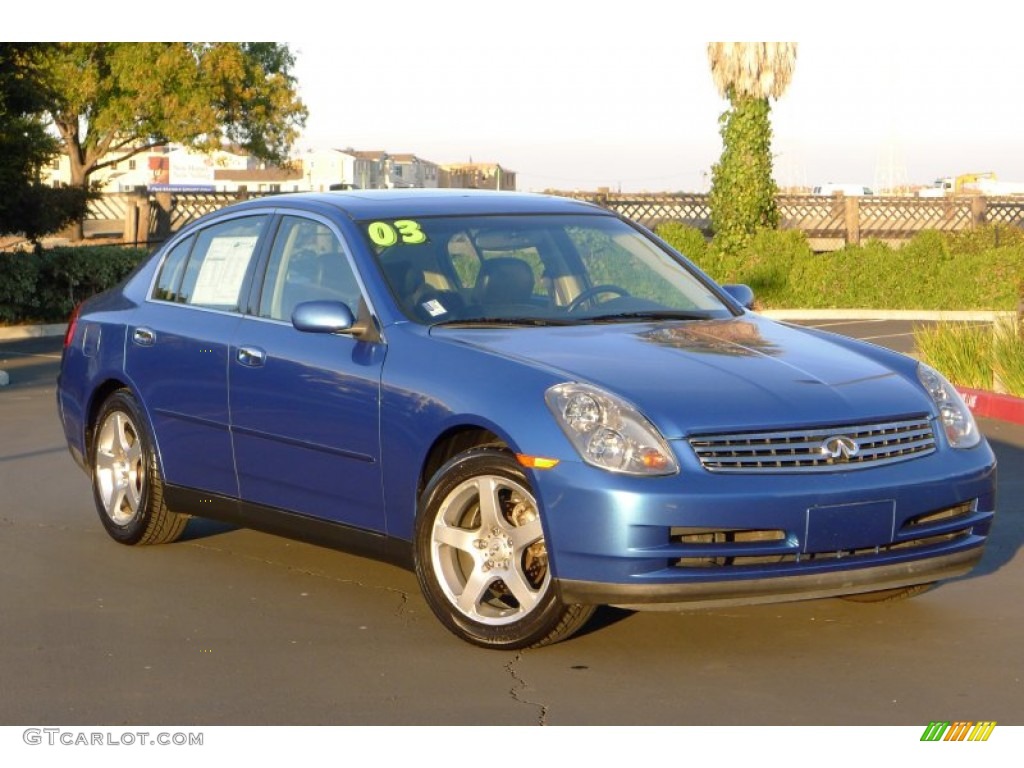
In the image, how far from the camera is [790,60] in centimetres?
3412

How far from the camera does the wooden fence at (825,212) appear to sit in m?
41.0

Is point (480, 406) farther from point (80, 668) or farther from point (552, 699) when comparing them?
point (80, 668)

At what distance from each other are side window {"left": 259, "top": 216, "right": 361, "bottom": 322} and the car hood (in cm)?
75

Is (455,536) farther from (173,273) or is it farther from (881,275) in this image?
(881,275)

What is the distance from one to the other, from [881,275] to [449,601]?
25.2 m

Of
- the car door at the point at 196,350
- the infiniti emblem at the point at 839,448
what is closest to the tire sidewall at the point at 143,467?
the car door at the point at 196,350

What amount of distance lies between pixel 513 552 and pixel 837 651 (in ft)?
4.17

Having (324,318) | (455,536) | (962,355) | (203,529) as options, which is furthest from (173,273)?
(962,355)

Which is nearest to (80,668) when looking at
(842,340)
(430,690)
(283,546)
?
(430,690)

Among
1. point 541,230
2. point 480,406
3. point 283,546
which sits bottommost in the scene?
point 283,546

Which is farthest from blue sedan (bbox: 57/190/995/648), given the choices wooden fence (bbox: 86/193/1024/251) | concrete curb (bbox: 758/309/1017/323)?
wooden fence (bbox: 86/193/1024/251)

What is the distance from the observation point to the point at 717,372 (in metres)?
6.91

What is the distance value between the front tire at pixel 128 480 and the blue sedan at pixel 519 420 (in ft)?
0.04

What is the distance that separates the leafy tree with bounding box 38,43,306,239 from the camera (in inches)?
2074
